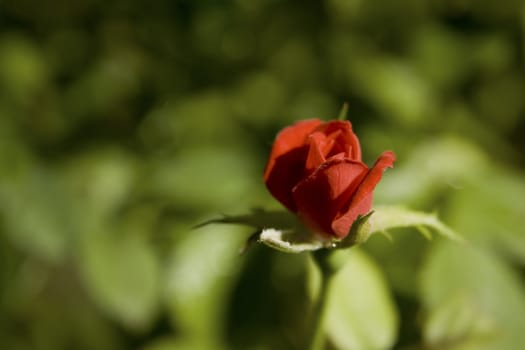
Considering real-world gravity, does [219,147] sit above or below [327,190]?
below

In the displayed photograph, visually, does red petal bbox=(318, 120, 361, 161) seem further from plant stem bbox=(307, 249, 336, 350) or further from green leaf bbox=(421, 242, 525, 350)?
green leaf bbox=(421, 242, 525, 350)

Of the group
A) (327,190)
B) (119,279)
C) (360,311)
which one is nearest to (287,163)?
(327,190)

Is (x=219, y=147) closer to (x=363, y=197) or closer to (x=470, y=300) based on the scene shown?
(x=470, y=300)

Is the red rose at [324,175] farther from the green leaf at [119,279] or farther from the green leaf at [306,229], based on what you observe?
the green leaf at [119,279]

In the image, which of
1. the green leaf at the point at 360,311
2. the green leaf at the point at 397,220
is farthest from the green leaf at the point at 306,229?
the green leaf at the point at 360,311

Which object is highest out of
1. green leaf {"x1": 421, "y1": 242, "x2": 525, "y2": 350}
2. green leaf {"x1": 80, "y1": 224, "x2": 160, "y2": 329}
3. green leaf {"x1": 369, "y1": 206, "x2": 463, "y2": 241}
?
green leaf {"x1": 369, "y1": 206, "x2": 463, "y2": 241}

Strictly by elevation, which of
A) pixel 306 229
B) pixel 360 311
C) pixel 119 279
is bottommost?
pixel 119 279

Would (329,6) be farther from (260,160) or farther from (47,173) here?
(47,173)

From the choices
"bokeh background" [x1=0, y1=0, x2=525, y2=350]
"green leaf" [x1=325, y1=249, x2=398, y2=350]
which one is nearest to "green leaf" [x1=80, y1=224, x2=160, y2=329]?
"bokeh background" [x1=0, y1=0, x2=525, y2=350]
